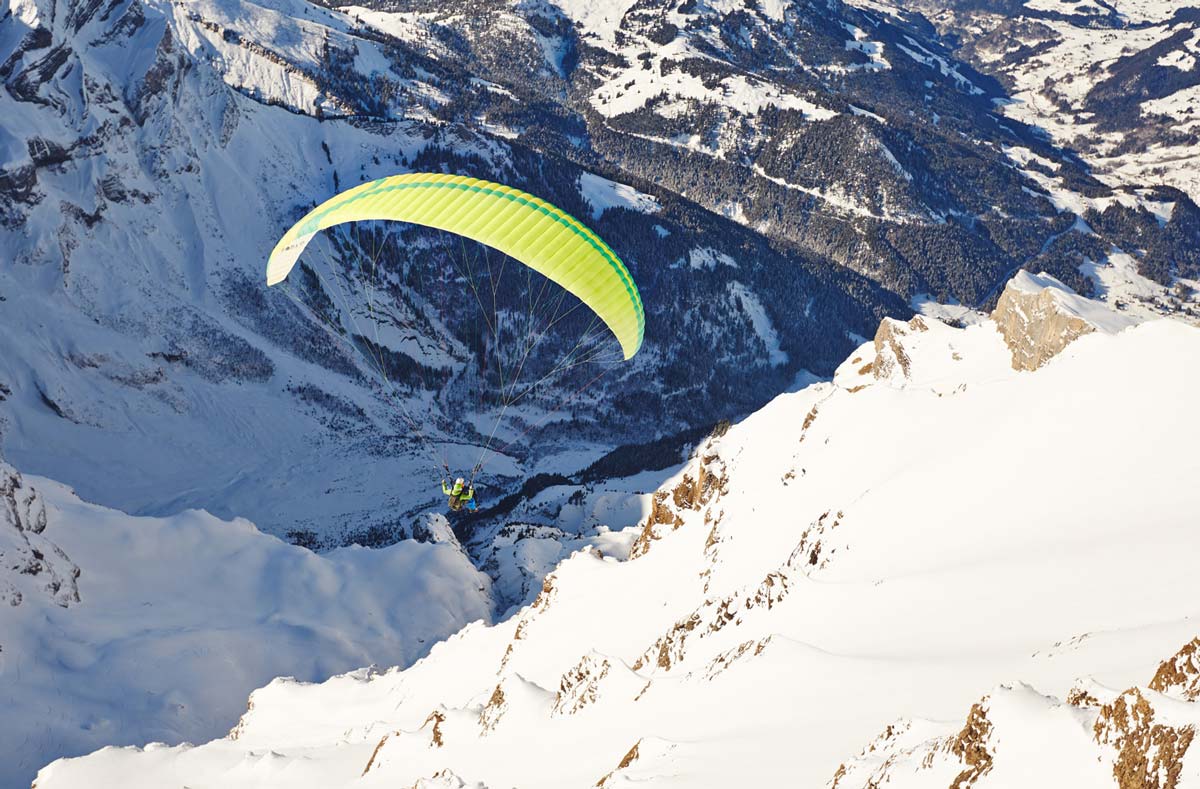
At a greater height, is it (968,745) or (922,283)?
(968,745)

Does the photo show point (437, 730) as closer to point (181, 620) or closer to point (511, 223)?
point (511, 223)

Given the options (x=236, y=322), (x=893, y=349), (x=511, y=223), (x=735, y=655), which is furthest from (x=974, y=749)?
(x=236, y=322)

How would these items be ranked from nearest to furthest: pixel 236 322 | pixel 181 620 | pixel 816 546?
pixel 816 546, pixel 181 620, pixel 236 322

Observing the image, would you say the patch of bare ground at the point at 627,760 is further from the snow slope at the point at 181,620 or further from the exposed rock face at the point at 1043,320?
the snow slope at the point at 181,620

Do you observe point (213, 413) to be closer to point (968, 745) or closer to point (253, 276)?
point (253, 276)

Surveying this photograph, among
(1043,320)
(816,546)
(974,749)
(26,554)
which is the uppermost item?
(974,749)

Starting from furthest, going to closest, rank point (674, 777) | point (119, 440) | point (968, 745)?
point (119, 440) → point (674, 777) → point (968, 745)

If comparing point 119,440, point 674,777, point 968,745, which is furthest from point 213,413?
point 968,745
